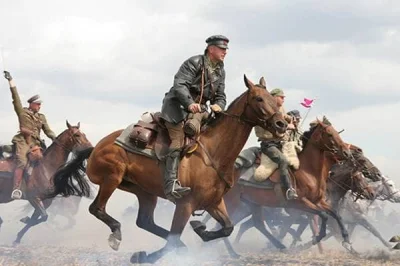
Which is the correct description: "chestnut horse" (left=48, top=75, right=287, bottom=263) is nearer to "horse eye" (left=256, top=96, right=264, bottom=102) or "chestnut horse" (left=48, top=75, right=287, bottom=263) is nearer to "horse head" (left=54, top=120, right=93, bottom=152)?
"horse eye" (left=256, top=96, right=264, bottom=102)

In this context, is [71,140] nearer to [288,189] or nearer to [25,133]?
[25,133]

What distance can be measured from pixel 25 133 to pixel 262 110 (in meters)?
9.24

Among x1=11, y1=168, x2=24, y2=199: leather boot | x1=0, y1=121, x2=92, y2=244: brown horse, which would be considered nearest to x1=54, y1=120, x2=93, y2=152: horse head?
x1=0, y1=121, x2=92, y2=244: brown horse

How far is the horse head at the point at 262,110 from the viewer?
9.34 metres

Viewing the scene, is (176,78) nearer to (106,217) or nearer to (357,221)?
(106,217)

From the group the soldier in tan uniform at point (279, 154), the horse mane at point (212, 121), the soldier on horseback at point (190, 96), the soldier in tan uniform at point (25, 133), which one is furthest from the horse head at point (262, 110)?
the soldier in tan uniform at point (25, 133)

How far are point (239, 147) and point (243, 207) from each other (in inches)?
289

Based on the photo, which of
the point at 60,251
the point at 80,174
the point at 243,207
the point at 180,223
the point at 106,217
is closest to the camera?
the point at 180,223

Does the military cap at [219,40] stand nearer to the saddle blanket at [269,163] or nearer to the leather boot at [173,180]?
the leather boot at [173,180]

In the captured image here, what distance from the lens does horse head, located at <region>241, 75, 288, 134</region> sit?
9336 mm

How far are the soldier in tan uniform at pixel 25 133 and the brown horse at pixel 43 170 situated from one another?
0.23m

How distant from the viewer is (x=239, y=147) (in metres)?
9.88

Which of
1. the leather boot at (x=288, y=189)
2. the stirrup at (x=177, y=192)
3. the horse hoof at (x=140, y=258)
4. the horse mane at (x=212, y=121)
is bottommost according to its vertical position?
the horse hoof at (x=140, y=258)

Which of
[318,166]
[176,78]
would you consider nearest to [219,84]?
[176,78]
